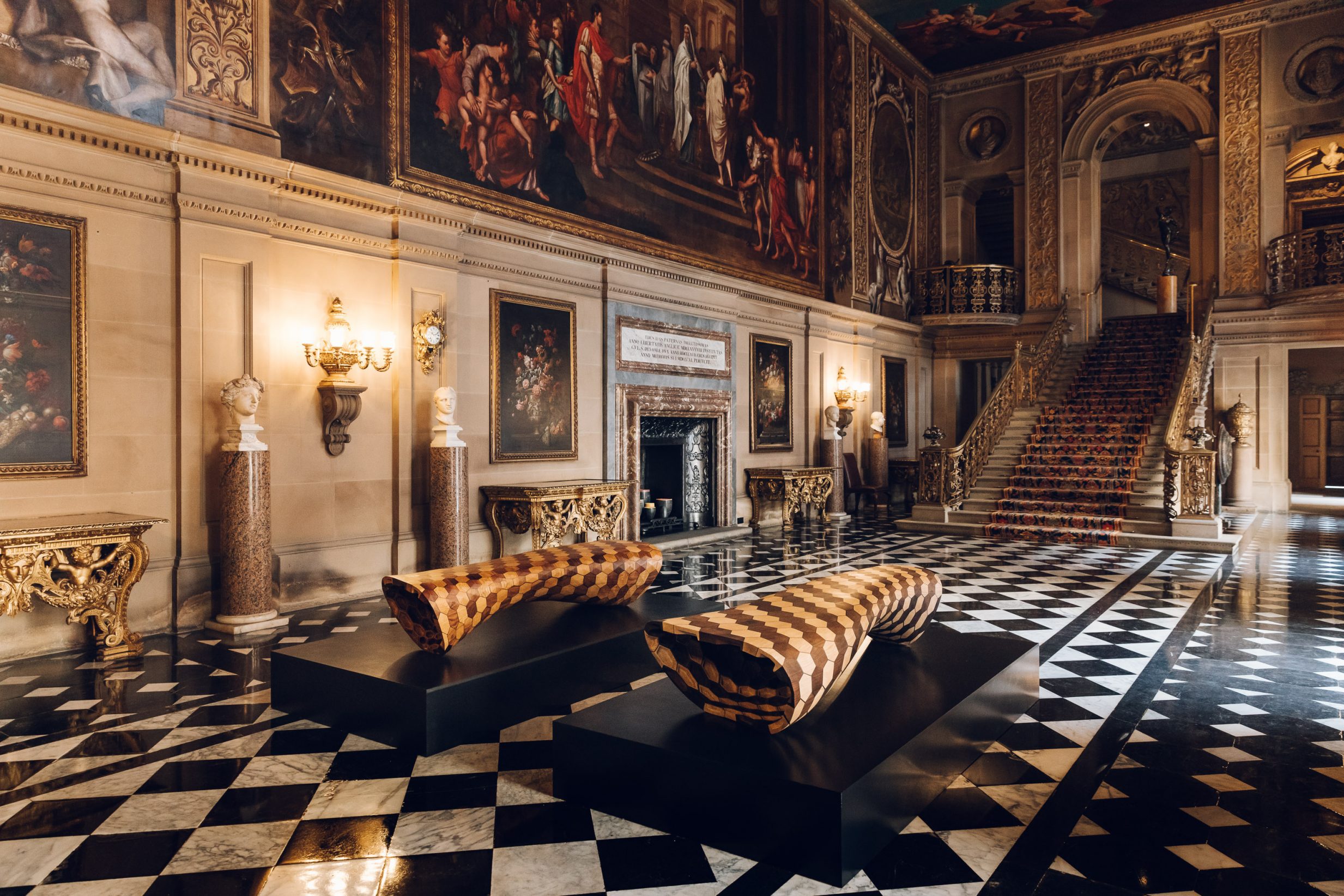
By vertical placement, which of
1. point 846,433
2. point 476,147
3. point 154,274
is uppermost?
point 476,147

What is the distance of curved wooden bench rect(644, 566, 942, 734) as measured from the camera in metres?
2.96

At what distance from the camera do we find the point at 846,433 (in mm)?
15438

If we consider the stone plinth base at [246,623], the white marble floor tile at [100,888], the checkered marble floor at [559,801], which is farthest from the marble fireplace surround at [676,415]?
the white marble floor tile at [100,888]

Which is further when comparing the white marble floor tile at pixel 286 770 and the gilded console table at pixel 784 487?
the gilded console table at pixel 784 487

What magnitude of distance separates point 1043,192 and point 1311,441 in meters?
10.1

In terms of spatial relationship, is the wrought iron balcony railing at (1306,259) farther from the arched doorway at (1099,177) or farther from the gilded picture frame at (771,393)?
the gilded picture frame at (771,393)

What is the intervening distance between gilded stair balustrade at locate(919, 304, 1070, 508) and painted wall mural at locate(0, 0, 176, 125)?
35.0 ft

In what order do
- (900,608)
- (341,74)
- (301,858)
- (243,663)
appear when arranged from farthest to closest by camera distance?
1. (341,74)
2. (243,663)
3. (900,608)
4. (301,858)

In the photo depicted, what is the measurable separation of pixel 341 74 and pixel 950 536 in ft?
30.6

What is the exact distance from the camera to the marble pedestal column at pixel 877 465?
15.4 meters

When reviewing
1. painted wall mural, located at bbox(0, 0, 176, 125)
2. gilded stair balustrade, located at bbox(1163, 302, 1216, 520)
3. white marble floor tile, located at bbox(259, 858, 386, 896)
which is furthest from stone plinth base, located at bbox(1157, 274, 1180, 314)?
white marble floor tile, located at bbox(259, 858, 386, 896)

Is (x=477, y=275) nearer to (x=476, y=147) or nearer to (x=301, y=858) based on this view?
(x=476, y=147)

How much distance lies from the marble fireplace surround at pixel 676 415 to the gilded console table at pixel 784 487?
0.43 m

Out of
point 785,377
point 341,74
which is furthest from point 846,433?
point 341,74
